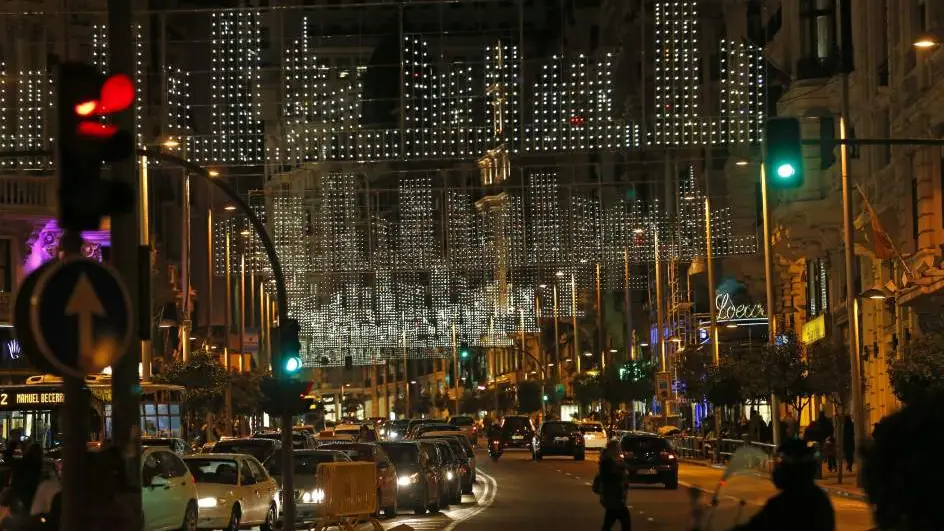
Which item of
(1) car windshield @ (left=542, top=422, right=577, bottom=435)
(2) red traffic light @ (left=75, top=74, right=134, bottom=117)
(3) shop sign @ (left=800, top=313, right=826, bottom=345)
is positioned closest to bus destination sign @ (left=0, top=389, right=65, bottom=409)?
(3) shop sign @ (left=800, top=313, right=826, bottom=345)

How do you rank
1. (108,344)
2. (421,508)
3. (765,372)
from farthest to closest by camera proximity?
(765,372)
(421,508)
(108,344)

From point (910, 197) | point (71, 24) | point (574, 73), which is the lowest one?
point (910, 197)

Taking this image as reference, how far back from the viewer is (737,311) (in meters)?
71.3

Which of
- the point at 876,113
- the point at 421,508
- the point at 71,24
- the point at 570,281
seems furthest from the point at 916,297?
the point at 570,281

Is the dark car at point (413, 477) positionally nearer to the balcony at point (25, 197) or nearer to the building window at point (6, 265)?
the balcony at point (25, 197)

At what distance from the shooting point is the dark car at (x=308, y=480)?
31188 millimetres

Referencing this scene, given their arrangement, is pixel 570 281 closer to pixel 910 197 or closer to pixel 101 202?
pixel 910 197

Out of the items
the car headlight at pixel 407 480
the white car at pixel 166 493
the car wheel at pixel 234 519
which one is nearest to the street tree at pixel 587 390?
the car headlight at pixel 407 480

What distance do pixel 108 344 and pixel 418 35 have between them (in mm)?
38372

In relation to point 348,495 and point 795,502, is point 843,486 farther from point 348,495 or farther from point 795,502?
point 795,502

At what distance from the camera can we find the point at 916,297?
130 ft

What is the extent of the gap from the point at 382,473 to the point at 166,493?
26.4 feet

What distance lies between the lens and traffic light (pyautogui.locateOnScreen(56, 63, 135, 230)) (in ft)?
35.6

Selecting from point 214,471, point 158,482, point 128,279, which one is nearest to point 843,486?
point 214,471
